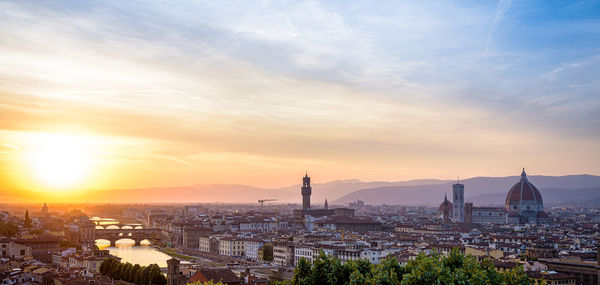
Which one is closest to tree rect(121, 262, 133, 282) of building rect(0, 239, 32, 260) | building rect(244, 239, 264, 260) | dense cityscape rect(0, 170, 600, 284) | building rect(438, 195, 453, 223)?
dense cityscape rect(0, 170, 600, 284)

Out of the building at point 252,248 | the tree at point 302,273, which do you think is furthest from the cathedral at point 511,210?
the tree at point 302,273

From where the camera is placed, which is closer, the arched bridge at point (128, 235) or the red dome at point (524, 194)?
the arched bridge at point (128, 235)

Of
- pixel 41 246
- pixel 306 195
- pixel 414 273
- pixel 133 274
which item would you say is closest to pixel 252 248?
pixel 41 246

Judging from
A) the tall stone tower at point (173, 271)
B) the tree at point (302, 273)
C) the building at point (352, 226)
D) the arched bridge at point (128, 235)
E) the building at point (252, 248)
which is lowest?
the arched bridge at point (128, 235)

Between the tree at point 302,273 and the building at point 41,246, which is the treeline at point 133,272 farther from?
the tree at point 302,273

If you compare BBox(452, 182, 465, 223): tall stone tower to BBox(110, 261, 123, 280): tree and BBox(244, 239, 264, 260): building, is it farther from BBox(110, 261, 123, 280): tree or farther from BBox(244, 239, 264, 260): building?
BBox(110, 261, 123, 280): tree


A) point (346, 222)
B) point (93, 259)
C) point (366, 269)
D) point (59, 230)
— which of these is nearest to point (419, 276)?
point (366, 269)
